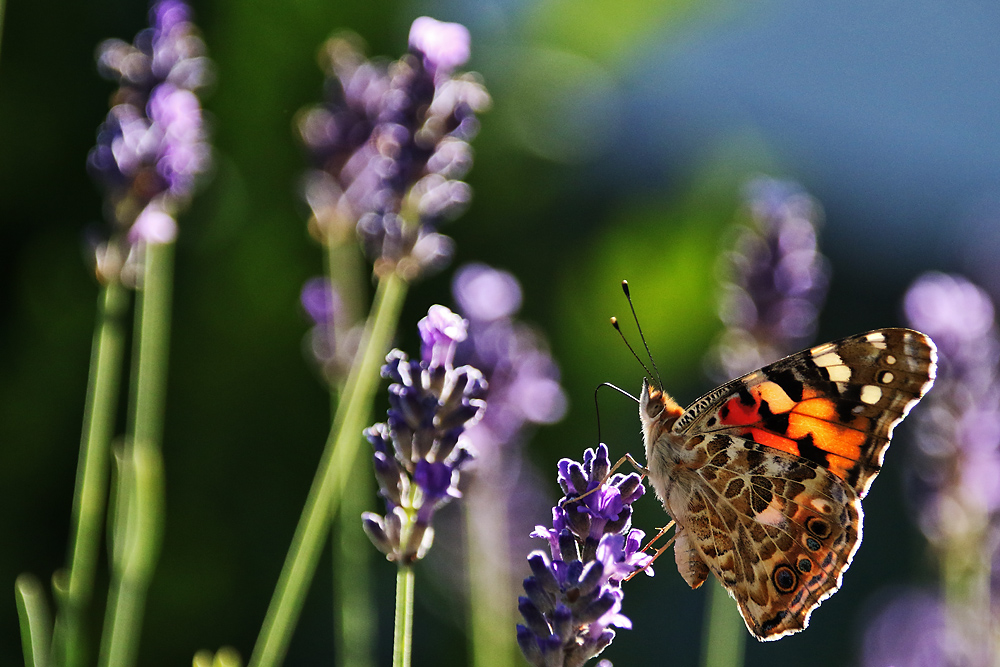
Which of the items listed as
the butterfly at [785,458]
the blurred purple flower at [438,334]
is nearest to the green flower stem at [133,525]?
the blurred purple flower at [438,334]

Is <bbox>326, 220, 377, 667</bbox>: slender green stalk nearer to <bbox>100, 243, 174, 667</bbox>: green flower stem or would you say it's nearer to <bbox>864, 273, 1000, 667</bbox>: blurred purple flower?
<bbox>100, 243, 174, 667</bbox>: green flower stem

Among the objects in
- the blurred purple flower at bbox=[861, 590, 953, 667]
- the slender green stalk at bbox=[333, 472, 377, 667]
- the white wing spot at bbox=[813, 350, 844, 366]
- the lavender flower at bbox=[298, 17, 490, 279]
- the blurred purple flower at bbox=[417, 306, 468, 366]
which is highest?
the lavender flower at bbox=[298, 17, 490, 279]

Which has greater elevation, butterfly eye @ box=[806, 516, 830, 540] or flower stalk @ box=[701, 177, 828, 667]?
flower stalk @ box=[701, 177, 828, 667]

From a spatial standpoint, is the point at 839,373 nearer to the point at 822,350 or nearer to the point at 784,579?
the point at 822,350

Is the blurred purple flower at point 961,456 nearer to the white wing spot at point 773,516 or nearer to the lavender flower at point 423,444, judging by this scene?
the white wing spot at point 773,516

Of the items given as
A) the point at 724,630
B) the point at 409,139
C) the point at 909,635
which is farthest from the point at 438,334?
the point at 909,635

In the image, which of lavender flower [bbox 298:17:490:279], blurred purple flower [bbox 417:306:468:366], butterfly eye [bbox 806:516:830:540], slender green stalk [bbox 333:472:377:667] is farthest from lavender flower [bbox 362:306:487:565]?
butterfly eye [bbox 806:516:830:540]
